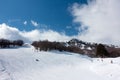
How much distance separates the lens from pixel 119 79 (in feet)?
64.8

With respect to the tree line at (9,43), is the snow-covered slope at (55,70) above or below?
below

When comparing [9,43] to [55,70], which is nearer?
[55,70]

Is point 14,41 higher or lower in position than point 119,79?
higher

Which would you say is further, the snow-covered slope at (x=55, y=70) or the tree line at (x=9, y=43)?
the tree line at (x=9, y=43)

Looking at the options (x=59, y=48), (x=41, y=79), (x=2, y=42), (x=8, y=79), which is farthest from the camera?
(x=2, y=42)

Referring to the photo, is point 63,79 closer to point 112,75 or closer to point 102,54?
point 112,75

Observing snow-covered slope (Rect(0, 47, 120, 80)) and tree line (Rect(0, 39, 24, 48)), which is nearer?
snow-covered slope (Rect(0, 47, 120, 80))

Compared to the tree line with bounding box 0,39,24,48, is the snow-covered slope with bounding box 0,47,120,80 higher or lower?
lower

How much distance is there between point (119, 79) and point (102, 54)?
160ft

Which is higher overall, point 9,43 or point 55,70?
point 9,43

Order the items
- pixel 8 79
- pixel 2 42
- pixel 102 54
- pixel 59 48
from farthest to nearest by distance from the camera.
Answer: pixel 2 42, pixel 59 48, pixel 102 54, pixel 8 79

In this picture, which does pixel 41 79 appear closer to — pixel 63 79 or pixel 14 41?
pixel 63 79

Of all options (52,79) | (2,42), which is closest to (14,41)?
(2,42)

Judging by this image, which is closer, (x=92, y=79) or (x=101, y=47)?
(x=92, y=79)
